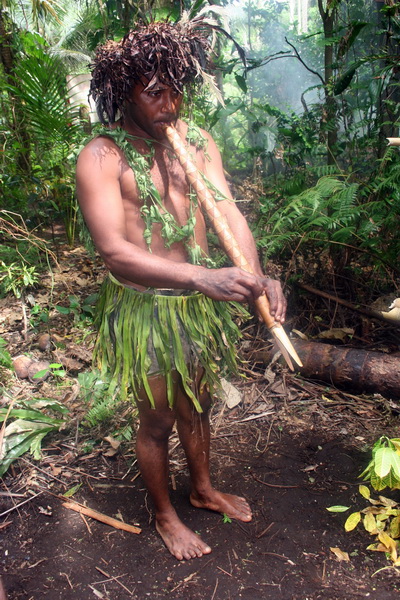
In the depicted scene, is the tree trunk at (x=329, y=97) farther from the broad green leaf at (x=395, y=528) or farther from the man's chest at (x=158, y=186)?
the broad green leaf at (x=395, y=528)

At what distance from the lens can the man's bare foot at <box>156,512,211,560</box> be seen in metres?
1.98

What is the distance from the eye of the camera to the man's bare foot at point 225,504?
7.08 feet

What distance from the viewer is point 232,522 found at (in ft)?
7.03

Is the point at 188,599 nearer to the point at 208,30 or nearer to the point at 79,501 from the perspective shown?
the point at 79,501

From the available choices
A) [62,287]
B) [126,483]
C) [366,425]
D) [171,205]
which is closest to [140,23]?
[171,205]

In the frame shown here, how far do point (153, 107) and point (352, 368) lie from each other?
6.61 feet

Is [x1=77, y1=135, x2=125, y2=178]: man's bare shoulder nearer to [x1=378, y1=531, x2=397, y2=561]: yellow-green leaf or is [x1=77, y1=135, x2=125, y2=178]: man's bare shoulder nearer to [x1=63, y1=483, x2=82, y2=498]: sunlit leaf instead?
[x1=63, y1=483, x2=82, y2=498]: sunlit leaf

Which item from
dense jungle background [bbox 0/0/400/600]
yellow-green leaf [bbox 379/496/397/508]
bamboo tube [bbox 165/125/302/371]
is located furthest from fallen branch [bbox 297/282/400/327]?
bamboo tube [bbox 165/125/302/371]

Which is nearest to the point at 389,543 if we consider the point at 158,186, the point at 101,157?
the point at 158,186

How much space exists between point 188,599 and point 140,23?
6.97 ft

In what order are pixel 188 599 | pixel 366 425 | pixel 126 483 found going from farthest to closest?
pixel 366 425 → pixel 126 483 → pixel 188 599

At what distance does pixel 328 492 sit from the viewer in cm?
226

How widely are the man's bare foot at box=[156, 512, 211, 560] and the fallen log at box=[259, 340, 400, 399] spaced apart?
1.42m

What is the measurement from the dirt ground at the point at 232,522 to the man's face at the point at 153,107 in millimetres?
1643
